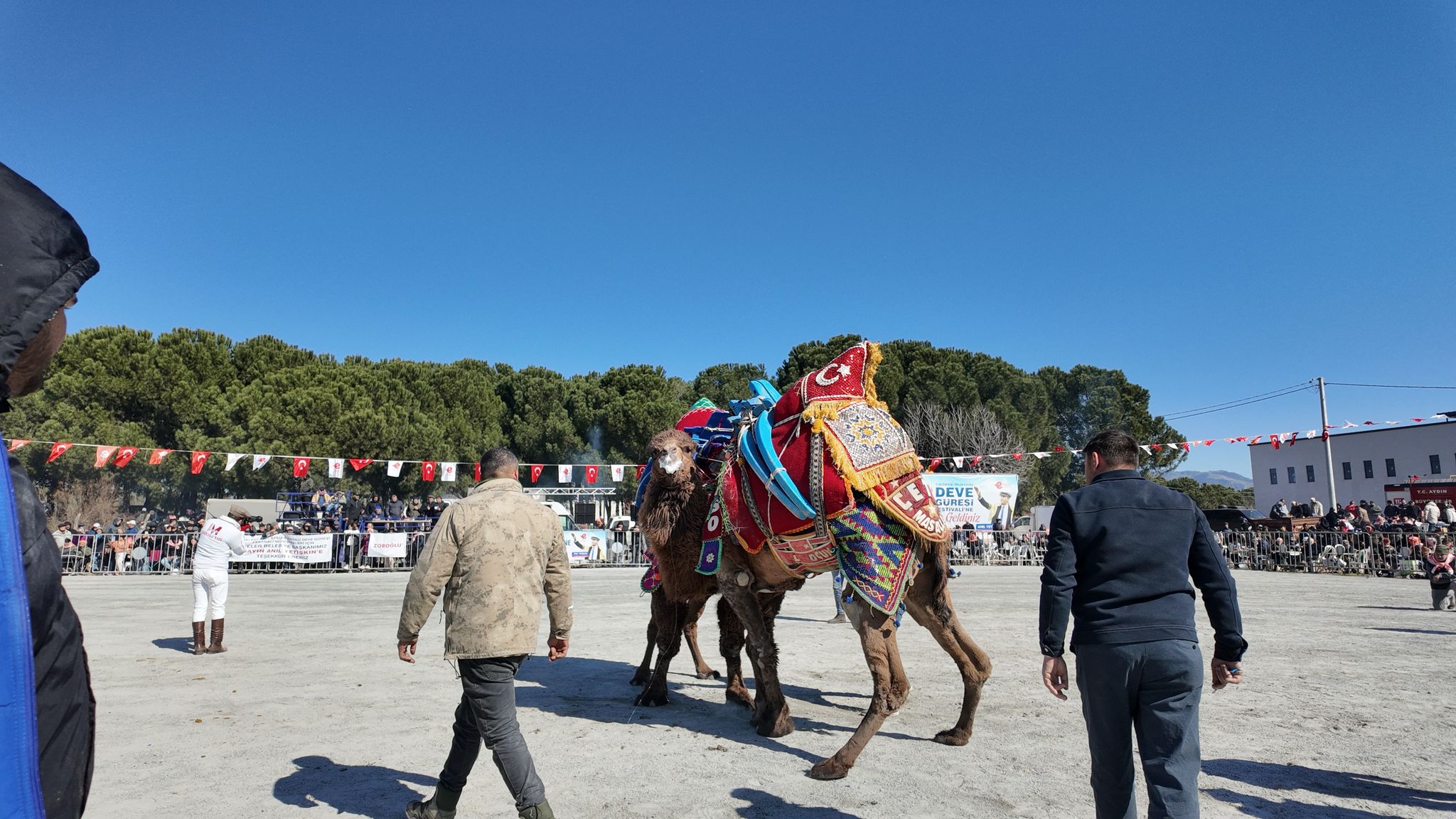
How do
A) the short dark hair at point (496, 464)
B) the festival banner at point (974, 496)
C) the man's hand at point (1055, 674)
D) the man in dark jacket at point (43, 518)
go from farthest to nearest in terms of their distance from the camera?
the festival banner at point (974, 496), the short dark hair at point (496, 464), the man's hand at point (1055, 674), the man in dark jacket at point (43, 518)

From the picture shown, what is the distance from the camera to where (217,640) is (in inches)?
347

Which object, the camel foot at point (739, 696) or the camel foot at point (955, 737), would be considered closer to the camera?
the camel foot at point (955, 737)

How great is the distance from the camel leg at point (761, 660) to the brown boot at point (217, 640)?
21.5ft

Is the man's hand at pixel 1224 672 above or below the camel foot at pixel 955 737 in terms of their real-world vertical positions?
above

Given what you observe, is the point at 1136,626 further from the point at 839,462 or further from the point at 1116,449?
the point at 839,462

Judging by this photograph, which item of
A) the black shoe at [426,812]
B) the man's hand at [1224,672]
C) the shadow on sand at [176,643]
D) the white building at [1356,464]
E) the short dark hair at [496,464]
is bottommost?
the shadow on sand at [176,643]

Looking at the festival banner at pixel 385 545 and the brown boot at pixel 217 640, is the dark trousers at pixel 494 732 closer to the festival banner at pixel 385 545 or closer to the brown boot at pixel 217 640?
the brown boot at pixel 217 640

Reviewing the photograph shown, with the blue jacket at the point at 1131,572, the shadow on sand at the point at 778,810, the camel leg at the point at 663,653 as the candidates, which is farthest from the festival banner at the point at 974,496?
the blue jacket at the point at 1131,572

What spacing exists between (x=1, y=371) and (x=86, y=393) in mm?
39534

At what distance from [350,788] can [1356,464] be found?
179 ft

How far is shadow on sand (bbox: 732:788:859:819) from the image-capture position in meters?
4.04

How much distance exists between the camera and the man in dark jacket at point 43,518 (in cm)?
139

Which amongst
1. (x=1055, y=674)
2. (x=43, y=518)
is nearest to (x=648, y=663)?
(x=1055, y=674)

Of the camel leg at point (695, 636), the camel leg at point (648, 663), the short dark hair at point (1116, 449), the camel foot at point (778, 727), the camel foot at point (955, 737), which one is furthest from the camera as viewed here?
the camel leg at point (648, 663)
